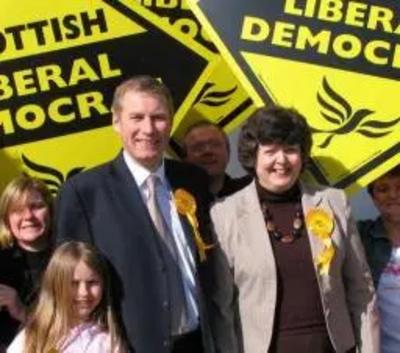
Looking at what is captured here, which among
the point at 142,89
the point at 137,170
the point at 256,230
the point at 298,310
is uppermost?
the point at 142,89

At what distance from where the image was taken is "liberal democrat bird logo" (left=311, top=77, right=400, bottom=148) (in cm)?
334

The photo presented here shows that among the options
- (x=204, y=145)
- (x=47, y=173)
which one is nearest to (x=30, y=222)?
(x=47, y=173)

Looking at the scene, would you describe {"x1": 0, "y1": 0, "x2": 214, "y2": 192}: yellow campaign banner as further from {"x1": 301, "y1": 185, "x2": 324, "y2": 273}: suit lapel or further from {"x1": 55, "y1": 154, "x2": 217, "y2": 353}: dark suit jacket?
{"x1": 301, "y1": 185, "x2": 324, "y2": 273}: suit lapel

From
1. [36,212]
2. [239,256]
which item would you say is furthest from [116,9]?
[239,256]

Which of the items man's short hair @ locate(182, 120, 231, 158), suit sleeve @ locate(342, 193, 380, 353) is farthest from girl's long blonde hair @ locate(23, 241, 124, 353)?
man's short hair @ locate(182, 120, 231, 158)

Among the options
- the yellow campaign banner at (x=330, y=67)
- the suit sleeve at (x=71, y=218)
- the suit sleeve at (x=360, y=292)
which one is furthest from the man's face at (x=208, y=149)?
the suit sleeve at (x=71, y=218)

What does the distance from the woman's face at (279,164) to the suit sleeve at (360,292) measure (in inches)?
7.9

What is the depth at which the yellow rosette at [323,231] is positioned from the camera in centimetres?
294

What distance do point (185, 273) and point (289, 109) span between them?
601 mm

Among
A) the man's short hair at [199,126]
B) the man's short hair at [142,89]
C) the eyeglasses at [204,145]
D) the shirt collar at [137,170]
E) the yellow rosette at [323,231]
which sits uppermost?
the man's short hair at [142,89]

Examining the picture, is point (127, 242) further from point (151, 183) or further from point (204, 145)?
point (204, 145)

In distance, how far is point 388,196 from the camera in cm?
342

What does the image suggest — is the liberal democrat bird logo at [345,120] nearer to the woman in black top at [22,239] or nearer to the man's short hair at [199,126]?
the man's short hair at [199,126]

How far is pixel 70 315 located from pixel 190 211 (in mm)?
484
